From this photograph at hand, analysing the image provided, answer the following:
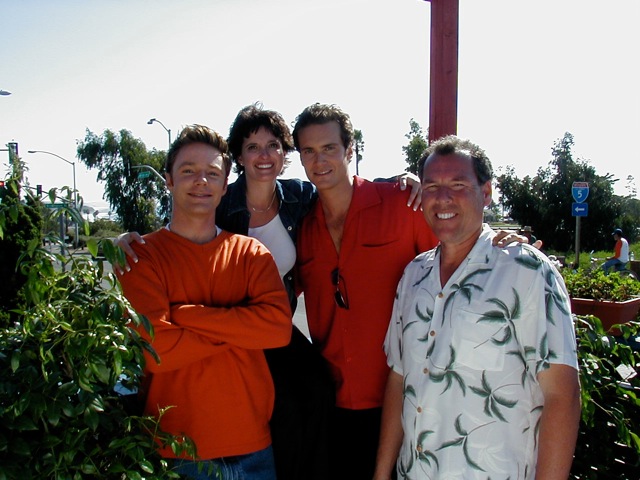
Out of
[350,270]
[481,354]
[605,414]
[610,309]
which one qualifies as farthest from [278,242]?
[610,309]

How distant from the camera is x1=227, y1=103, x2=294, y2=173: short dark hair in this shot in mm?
2936

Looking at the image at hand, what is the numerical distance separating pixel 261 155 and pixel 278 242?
1.46ft

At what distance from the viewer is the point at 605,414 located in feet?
8.89

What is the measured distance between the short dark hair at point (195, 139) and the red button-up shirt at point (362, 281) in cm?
70

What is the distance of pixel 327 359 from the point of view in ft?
9.05

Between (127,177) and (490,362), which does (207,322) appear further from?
(127,177)

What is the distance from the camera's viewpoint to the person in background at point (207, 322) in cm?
214

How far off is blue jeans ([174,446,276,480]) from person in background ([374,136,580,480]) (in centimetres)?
54

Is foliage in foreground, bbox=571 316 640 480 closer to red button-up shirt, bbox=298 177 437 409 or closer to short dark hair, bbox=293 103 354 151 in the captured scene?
red button-up shirt, bbox=298 177 437 409

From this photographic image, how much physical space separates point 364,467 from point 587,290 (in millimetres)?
2711

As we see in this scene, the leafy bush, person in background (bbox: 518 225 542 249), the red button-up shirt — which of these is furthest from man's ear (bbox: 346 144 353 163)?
the leafy bush

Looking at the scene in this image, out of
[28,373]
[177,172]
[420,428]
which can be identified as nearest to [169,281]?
[177,172]

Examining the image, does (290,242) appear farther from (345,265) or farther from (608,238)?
(608,238)

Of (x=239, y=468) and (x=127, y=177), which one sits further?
(x=127, y=177)
